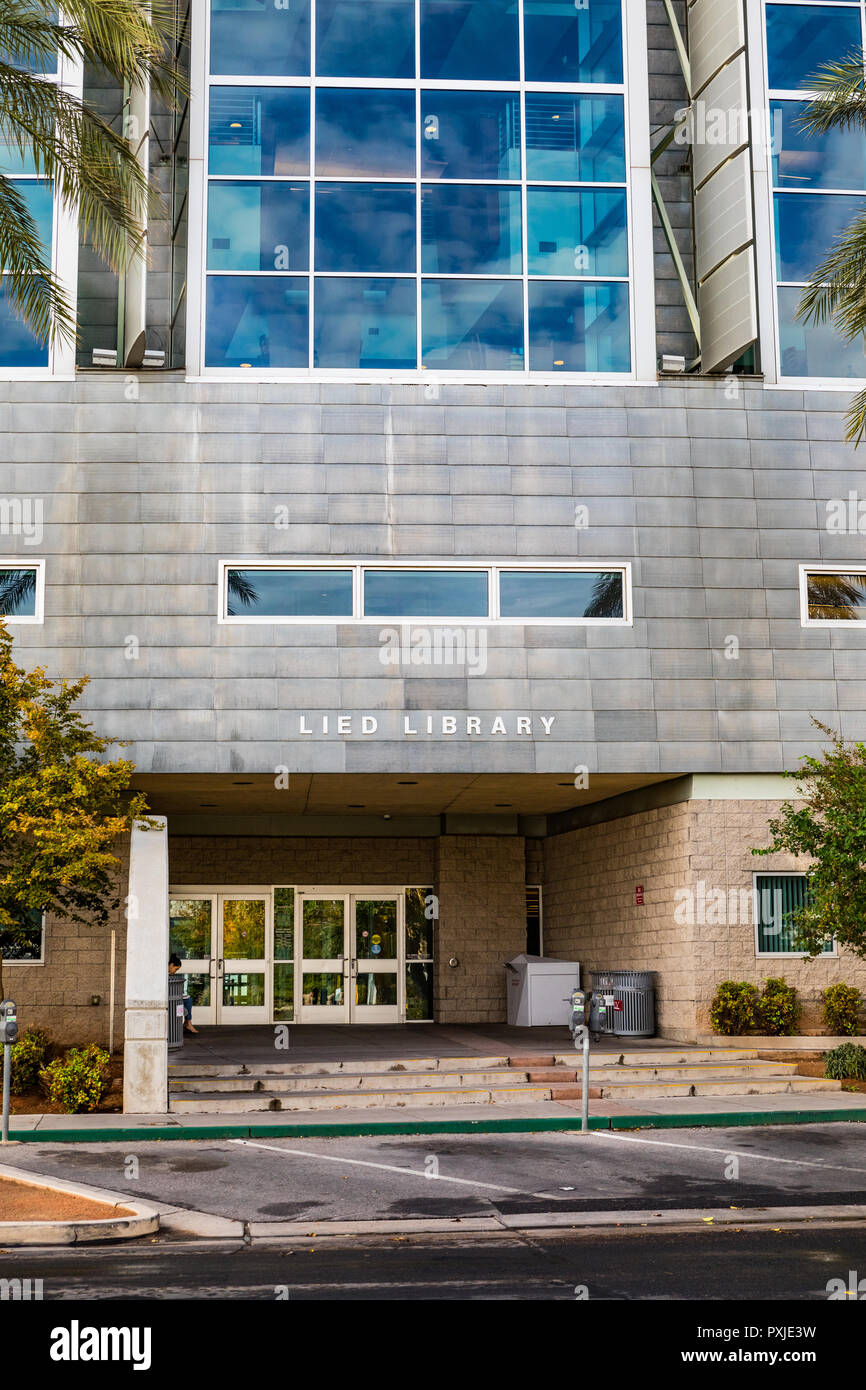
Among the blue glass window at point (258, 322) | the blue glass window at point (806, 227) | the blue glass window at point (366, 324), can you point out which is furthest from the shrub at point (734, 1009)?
the blue glass window at point (258, 322)

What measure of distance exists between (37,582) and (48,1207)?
446 inches

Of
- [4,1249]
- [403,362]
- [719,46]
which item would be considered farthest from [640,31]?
[4,1249]

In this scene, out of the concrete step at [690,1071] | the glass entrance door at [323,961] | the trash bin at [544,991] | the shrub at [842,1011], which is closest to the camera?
the concrete step at [690,1071]

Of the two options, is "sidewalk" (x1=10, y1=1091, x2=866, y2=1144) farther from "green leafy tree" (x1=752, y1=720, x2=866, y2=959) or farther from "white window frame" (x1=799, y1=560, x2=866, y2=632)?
"white window frame" (x1=799, y1=560, x2=866, y2=632)

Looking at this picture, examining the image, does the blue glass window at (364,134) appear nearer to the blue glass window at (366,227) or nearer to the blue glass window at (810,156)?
the blue glass window at (366,227)

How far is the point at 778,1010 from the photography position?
793 inches

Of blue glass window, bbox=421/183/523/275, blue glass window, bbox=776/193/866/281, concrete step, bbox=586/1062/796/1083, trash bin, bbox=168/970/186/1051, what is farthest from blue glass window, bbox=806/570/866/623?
trash bin, bbox=168/970/186/1051

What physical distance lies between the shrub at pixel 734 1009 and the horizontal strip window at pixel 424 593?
5501 mm

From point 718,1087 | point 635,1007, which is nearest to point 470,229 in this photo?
point 635,1007

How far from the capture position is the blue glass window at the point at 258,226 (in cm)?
2073

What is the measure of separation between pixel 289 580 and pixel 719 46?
11075 millimetres

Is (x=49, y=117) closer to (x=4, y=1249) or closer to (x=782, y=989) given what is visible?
(x=4, y=1249)

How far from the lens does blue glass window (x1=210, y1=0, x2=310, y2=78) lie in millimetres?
21047

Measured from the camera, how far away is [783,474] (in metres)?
21.2
